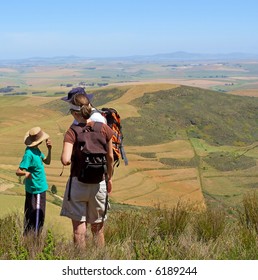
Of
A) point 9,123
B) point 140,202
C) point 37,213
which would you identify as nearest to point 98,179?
point 37,213

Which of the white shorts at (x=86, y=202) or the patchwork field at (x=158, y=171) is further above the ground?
the white shorts at (x=86, y=202)

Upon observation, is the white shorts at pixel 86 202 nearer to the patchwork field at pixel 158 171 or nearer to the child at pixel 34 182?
the child at pixel 34 182

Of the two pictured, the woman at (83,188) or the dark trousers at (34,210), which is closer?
the woman at (83,188)

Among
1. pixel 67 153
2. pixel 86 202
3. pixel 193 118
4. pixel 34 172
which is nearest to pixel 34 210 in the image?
pixel 34 172

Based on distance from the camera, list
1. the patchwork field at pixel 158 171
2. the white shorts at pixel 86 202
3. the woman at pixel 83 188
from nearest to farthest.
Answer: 1. the woman at pixel 83 188
2. the white shorts at pixel 86 202
3. the patchwork field at pixel 158 171

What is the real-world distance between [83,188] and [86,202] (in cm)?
22

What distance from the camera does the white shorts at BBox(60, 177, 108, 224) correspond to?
14.9ft

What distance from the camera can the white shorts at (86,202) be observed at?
14.9 ft

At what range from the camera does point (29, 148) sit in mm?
5137

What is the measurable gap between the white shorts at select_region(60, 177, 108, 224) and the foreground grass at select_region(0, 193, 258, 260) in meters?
0.27

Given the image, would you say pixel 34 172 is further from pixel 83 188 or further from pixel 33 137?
pixel 83 188

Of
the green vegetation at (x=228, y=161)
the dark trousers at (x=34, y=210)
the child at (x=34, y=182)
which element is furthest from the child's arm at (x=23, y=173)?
the green vegetation at (x=228, y=161)

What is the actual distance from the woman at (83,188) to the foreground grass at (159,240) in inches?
7.9
